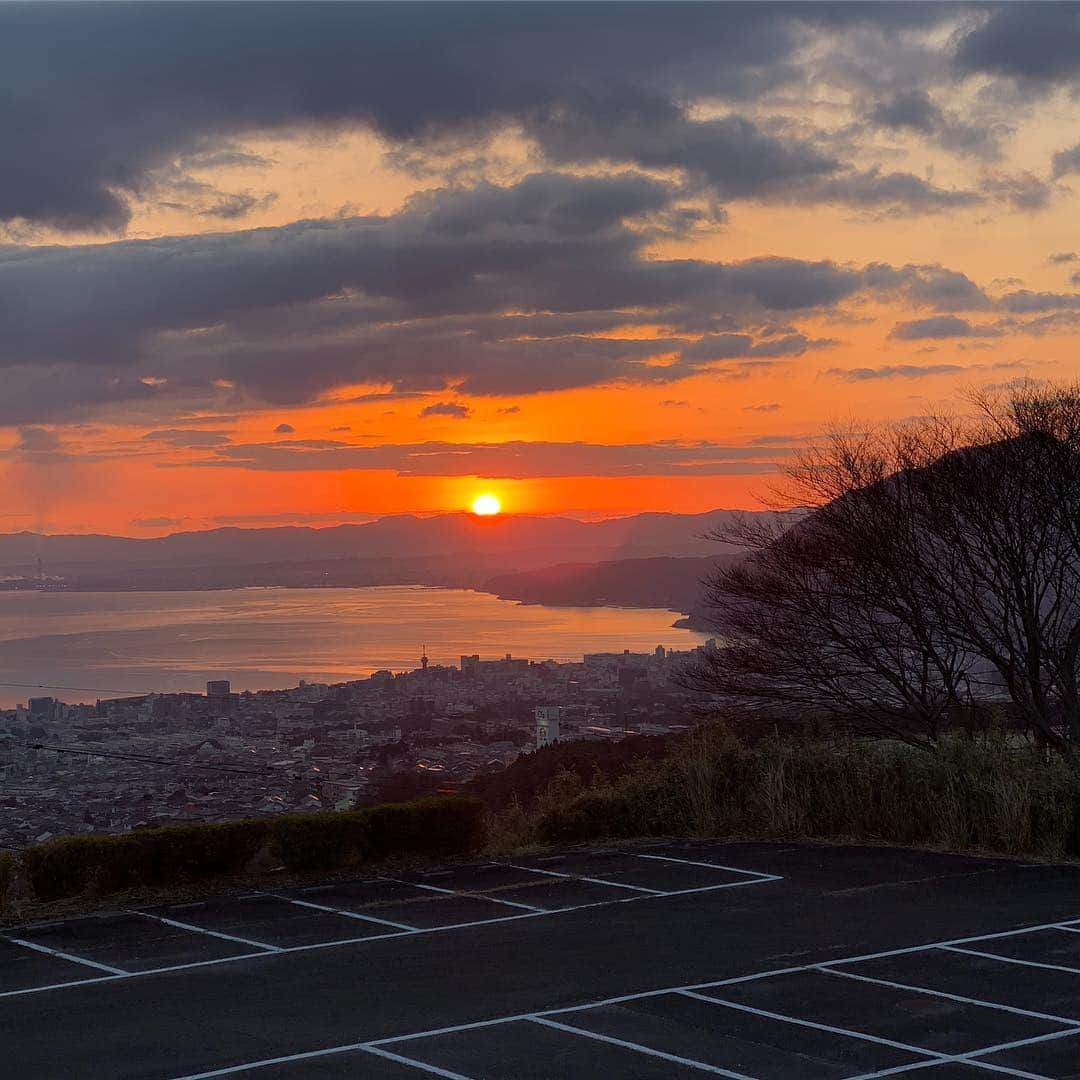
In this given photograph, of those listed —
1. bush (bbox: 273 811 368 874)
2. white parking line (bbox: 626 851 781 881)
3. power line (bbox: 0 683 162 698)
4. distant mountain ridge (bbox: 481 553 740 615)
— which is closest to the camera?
white parking line (bbox: 626 851 781 881)

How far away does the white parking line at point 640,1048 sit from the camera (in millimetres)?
6941

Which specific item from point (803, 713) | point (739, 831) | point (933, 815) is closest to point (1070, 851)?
point (933, 815)

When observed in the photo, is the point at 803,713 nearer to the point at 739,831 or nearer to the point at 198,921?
the point at 739,831

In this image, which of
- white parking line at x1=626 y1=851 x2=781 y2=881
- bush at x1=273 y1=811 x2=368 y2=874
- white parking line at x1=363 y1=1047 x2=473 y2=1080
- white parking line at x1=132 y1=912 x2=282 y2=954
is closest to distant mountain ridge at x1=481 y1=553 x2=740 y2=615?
white parking line at x1=626 y1=851 x2=781 y2=881

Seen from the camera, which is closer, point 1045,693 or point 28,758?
point 1045,693

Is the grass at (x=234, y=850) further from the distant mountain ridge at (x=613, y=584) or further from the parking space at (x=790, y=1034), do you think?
the distant mountain ridge at (x=613, y=584)

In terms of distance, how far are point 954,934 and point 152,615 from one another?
9117 centimetres

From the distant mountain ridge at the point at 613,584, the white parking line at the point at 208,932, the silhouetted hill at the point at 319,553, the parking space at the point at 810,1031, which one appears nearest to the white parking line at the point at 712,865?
the parking space at the point at 810,1031

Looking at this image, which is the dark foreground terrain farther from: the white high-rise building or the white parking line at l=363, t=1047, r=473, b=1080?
the white high-rise building

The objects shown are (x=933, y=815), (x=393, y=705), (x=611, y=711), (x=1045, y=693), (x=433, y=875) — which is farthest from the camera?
(x=393, y=705)

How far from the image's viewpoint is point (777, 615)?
20469 mm

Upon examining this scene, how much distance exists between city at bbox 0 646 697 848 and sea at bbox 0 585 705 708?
398 inches

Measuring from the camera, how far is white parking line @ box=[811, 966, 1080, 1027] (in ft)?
25.5

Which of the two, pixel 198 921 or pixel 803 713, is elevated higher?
pixel 803 713
